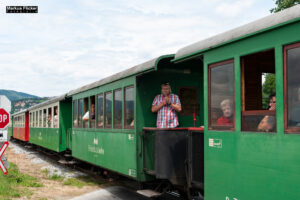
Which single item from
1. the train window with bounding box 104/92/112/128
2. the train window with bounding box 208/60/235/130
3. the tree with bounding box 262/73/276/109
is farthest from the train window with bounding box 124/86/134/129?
the tree with bounding box 262/73/276/109

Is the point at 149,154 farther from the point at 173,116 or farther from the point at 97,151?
the point at 97,151

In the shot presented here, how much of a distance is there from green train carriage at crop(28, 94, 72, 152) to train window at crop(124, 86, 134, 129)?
6655mm

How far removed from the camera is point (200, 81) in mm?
7902

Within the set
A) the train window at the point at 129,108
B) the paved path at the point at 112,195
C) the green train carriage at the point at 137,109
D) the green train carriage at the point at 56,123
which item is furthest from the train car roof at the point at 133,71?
the green train carriage at the point at 56,123

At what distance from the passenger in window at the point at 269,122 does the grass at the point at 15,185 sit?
6.38m

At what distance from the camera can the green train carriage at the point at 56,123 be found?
14914 mm

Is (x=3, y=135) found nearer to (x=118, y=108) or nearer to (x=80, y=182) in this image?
(x=80, y=182)

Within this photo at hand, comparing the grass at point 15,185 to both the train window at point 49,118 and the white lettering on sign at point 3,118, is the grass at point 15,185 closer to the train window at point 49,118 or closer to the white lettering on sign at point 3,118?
the white lettering on sign at point 3,118

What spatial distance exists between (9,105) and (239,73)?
732 centimetres

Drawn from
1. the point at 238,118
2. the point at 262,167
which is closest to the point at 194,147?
the point at 238,118

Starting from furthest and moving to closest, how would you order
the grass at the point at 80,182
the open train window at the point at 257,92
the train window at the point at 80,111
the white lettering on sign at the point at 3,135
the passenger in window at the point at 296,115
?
the train window at the point at 80,111, the grass at the point at 80,182, the white lettering on sign at the point at 3,135, the open train window at the point at 257,92, the passenger in window at the point at 296,115

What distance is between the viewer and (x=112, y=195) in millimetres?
8914

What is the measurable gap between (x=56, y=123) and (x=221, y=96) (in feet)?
39.0

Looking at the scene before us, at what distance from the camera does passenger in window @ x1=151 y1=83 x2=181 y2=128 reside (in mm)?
6988
